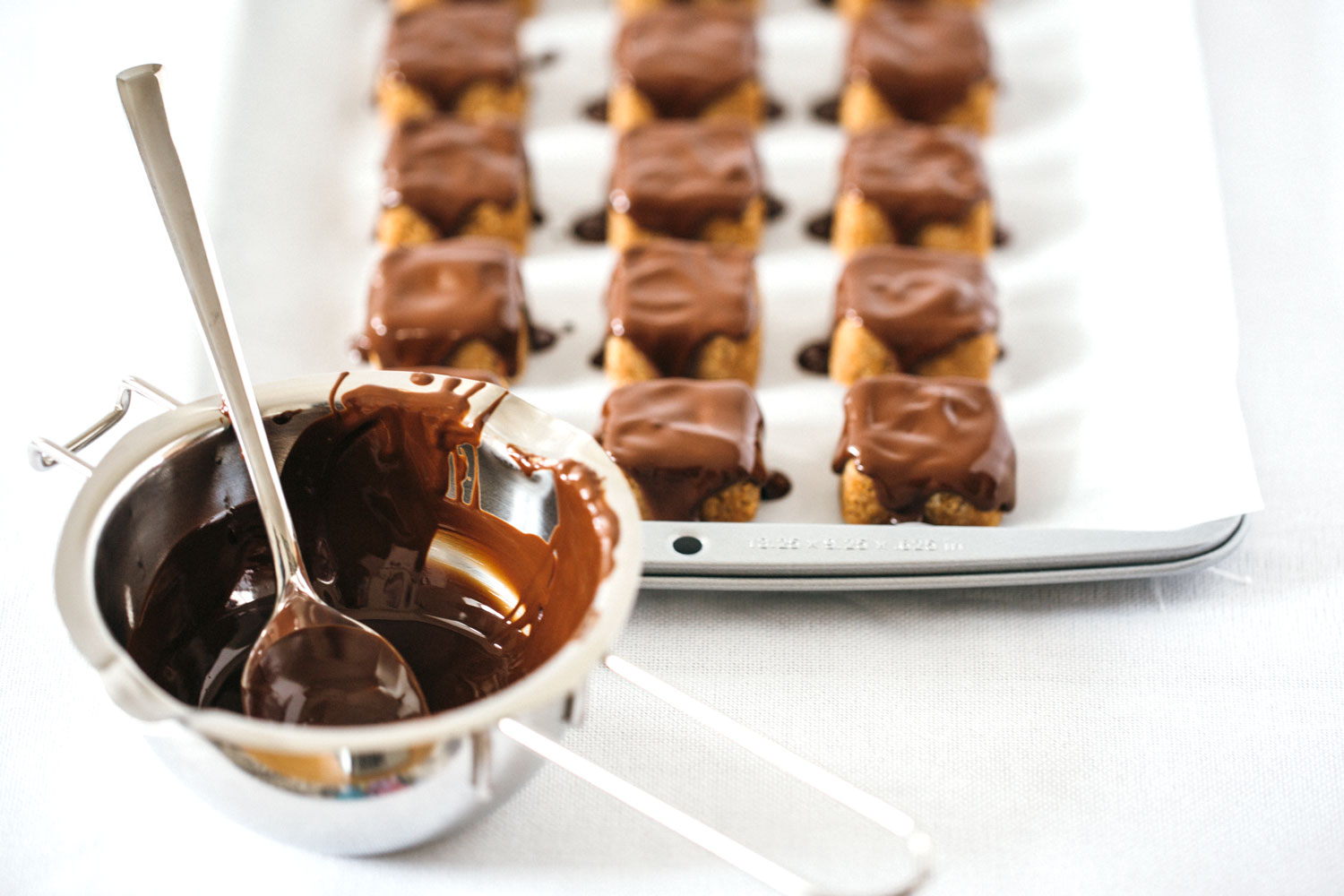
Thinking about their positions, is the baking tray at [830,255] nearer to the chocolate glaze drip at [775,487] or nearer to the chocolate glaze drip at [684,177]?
the chocolate glaze drip at [775,487]

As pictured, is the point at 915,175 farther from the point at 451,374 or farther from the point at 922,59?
the point at 451,374

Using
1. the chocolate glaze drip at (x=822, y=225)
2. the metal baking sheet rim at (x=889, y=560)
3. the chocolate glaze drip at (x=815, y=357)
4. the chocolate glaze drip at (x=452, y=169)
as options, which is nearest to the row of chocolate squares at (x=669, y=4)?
→ the chocolate glaze drip at (x=452, y=169)

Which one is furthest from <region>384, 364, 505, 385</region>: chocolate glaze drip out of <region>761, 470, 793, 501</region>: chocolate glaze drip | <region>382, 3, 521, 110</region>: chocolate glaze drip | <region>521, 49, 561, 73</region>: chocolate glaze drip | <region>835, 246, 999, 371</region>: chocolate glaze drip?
<region>521, 49, 561, 73</region>: chocolate glaze drip

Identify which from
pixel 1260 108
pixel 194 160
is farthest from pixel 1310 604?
pixel 194 160

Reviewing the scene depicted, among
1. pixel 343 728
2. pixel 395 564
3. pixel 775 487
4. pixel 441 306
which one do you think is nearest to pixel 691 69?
pixel 441 306

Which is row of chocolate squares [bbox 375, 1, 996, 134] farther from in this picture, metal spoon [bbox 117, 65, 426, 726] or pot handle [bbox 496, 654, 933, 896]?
pot handle [bbox 496, 654, 933, 896]

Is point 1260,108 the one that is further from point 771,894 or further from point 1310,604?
point 771,894
